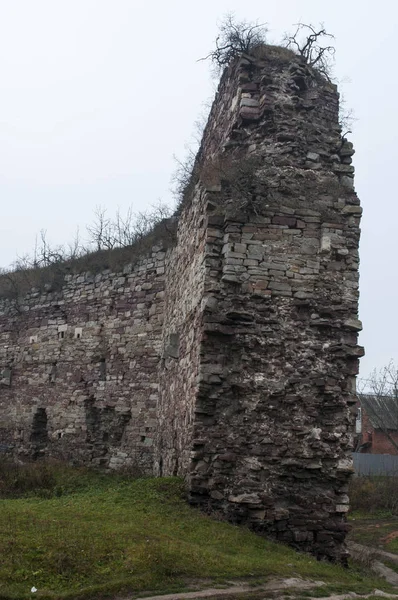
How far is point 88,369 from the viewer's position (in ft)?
51.4

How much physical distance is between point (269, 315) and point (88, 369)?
6.90 meters

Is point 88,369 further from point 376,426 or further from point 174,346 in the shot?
point 376,426

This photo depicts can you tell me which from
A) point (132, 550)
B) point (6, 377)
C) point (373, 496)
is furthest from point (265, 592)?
point (373, 496)

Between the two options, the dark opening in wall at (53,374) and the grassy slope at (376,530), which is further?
the dark opening in wall at (53,374)

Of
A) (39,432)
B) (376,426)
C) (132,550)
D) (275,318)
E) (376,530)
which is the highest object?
(275,318)

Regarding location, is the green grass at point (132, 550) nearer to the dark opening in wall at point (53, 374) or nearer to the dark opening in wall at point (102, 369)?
the dark opening in wall at point (102, 369)

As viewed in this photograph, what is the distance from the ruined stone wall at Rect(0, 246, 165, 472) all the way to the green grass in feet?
14.0

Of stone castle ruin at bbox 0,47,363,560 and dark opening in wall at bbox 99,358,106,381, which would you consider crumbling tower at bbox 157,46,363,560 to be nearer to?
stone castle ruin at bbox 0,47,363,560

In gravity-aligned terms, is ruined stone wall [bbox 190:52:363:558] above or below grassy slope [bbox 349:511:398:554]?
above

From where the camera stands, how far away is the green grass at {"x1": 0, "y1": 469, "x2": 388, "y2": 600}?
6539 mm

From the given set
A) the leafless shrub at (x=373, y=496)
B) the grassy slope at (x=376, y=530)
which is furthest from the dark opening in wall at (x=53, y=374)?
the leafless shrub at (x=373, y=496)

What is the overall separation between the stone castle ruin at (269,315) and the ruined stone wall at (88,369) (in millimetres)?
1443

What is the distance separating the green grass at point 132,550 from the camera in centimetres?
654

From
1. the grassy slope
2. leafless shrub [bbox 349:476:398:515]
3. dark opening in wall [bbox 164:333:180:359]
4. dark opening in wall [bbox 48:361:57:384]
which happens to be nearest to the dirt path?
dark opening in wall [bbox 164:333:180:359]
